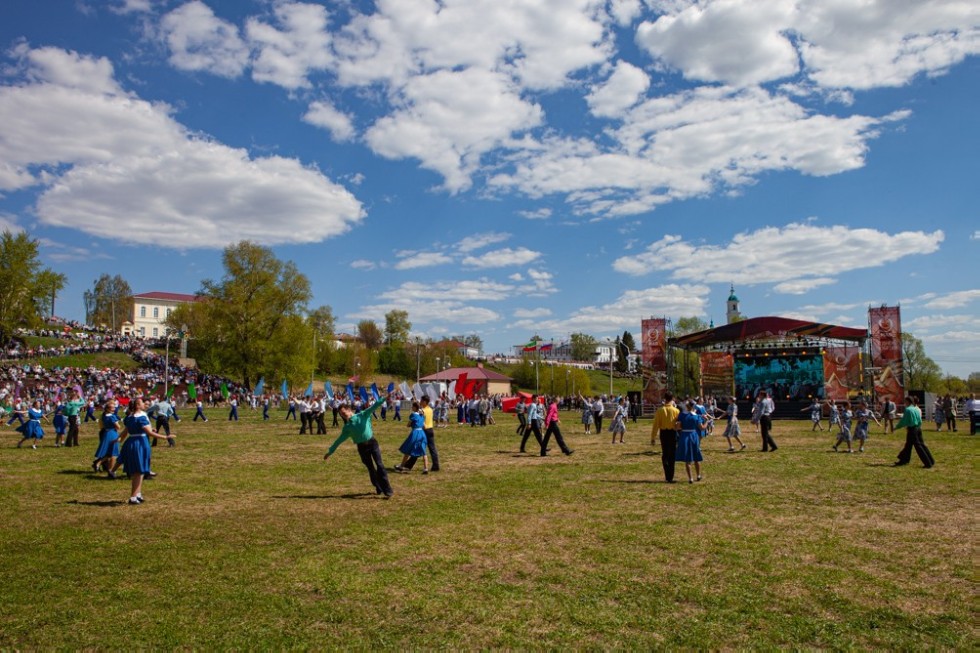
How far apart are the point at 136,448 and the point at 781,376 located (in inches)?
1805

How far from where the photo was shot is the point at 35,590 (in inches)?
254

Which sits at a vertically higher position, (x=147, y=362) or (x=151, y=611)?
(x=147, y=362)

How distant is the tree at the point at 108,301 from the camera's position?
405 ft

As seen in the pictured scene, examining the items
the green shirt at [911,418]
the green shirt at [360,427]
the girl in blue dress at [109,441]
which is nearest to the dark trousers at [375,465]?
the green shirt at [360,427]

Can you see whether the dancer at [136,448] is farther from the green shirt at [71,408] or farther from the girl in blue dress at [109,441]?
the green shirt at [71,408]

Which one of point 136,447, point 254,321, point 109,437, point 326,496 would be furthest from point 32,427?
point 254,321

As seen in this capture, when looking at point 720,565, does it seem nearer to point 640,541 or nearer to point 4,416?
point 640,541

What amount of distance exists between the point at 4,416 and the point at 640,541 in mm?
37648

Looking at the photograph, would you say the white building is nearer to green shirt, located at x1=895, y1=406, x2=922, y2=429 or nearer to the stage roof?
the stage roof

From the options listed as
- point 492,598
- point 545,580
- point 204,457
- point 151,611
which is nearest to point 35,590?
point 151,611

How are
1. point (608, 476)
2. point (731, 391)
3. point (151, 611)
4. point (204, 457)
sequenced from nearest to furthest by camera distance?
point (151, 611), point (608, 476), point (204, 457), point (731, 391)

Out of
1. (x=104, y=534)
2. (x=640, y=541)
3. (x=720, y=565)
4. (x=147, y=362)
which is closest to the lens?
(x=720, y=565)

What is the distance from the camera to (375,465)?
12039 millimetres

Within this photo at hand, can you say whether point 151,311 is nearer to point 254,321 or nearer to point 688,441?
point 254,321
